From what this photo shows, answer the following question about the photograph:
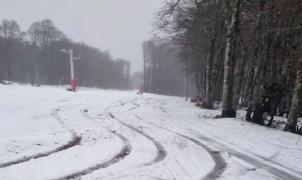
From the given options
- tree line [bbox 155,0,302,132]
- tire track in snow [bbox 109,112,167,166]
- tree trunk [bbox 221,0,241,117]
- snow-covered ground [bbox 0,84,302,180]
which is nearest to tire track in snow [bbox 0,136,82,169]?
snow-covered ground [bbox 0,84,302,180]

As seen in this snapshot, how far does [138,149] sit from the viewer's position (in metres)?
7.77

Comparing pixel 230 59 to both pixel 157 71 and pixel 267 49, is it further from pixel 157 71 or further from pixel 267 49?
pixel 157 71

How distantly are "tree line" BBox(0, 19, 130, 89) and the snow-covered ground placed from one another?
58.0 meters

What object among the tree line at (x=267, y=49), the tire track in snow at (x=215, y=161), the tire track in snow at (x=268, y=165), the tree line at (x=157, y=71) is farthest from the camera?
the tree line at (x=157, y=71)

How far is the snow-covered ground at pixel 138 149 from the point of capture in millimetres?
5996

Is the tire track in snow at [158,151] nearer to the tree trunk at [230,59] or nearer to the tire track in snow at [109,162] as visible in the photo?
the tire track in snow at [109,162]

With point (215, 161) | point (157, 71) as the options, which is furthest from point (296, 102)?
point (157, 71)

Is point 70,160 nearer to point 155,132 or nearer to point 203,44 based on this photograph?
point 155,132

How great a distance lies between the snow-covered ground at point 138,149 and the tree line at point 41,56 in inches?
2284

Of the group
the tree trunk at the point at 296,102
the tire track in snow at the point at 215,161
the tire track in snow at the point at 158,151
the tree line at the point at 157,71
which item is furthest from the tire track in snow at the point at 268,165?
the tree line at the point at 157,71

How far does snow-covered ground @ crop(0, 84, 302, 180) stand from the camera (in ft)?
19.7

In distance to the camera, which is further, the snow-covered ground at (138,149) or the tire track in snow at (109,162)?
the snow-covered ground at (138,149)

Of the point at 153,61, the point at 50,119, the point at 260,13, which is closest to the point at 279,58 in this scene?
the point at 260,13

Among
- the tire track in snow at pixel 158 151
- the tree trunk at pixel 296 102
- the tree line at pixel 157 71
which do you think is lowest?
the tire track in snow at pixel 158 151
